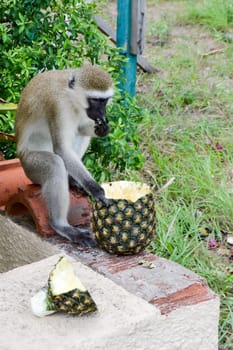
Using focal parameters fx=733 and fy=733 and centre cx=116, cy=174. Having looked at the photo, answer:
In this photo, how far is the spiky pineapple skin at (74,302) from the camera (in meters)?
2.83

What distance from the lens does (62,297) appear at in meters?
2.83

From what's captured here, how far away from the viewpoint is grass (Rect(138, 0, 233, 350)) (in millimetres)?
4695

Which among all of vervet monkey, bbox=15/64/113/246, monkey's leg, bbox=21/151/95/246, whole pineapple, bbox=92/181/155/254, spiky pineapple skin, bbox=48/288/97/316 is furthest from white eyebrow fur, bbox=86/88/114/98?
spiky pineapple skin, bbox=48/288/97/316

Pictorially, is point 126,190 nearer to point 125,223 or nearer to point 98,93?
point 125,223

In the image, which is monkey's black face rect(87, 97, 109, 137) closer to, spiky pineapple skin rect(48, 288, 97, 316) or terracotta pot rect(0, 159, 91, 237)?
terracotta pot rect(0, 159, 91, 237)

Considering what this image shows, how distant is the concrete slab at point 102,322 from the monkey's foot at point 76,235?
14.7 inches

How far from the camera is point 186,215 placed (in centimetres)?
505

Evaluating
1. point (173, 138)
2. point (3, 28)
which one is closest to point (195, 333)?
point (3, 28)

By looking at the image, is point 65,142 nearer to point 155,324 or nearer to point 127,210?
point 127,210

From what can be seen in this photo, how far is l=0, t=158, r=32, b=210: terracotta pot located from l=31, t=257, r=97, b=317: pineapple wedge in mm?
1411

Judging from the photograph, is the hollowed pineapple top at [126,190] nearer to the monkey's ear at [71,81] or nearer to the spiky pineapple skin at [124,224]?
the spiky pineapple skin at [124,224]

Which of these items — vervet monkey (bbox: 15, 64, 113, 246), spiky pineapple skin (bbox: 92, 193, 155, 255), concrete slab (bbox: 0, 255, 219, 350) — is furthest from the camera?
vervet monkey (bbox: 15, 64, 113, 246)

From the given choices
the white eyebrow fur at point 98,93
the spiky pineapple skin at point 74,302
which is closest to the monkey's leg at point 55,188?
the white eyebrow fur at point 98,93

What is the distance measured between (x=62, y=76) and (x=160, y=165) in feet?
5.91
